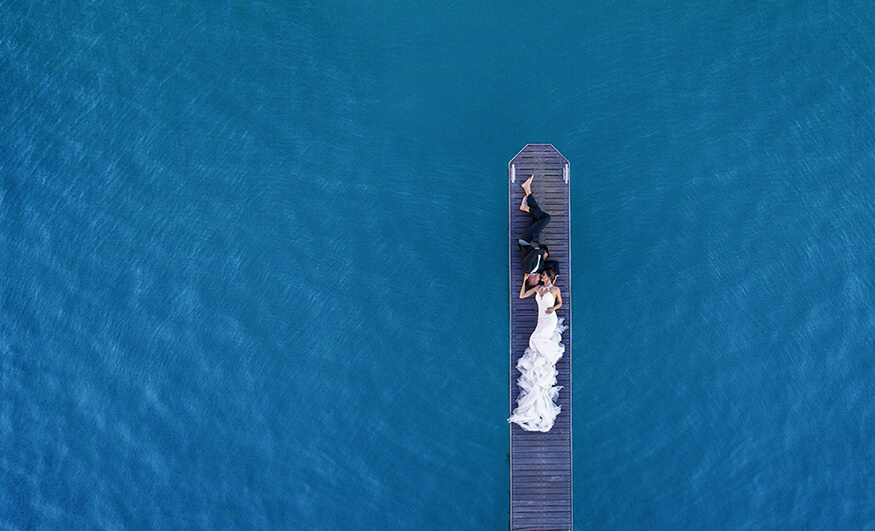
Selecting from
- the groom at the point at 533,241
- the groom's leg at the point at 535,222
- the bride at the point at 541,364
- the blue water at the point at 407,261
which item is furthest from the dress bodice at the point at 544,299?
the groom's leg at the point at 535,222

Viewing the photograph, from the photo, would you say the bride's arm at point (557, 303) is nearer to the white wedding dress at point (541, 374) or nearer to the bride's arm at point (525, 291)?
the white wedding dress at point (541, 374)

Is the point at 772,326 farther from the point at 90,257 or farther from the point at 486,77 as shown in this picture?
the point at 90,257

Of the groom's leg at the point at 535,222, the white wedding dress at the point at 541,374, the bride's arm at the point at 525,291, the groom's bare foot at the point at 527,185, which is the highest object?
the groom's bare foot at the point at 527,185

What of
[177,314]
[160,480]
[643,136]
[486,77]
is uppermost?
[486,77]

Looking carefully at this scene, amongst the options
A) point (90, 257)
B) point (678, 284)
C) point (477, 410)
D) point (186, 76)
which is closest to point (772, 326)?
point (678, 284)

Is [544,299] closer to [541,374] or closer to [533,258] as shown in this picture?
[533,258]

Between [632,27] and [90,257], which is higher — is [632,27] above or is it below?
above
